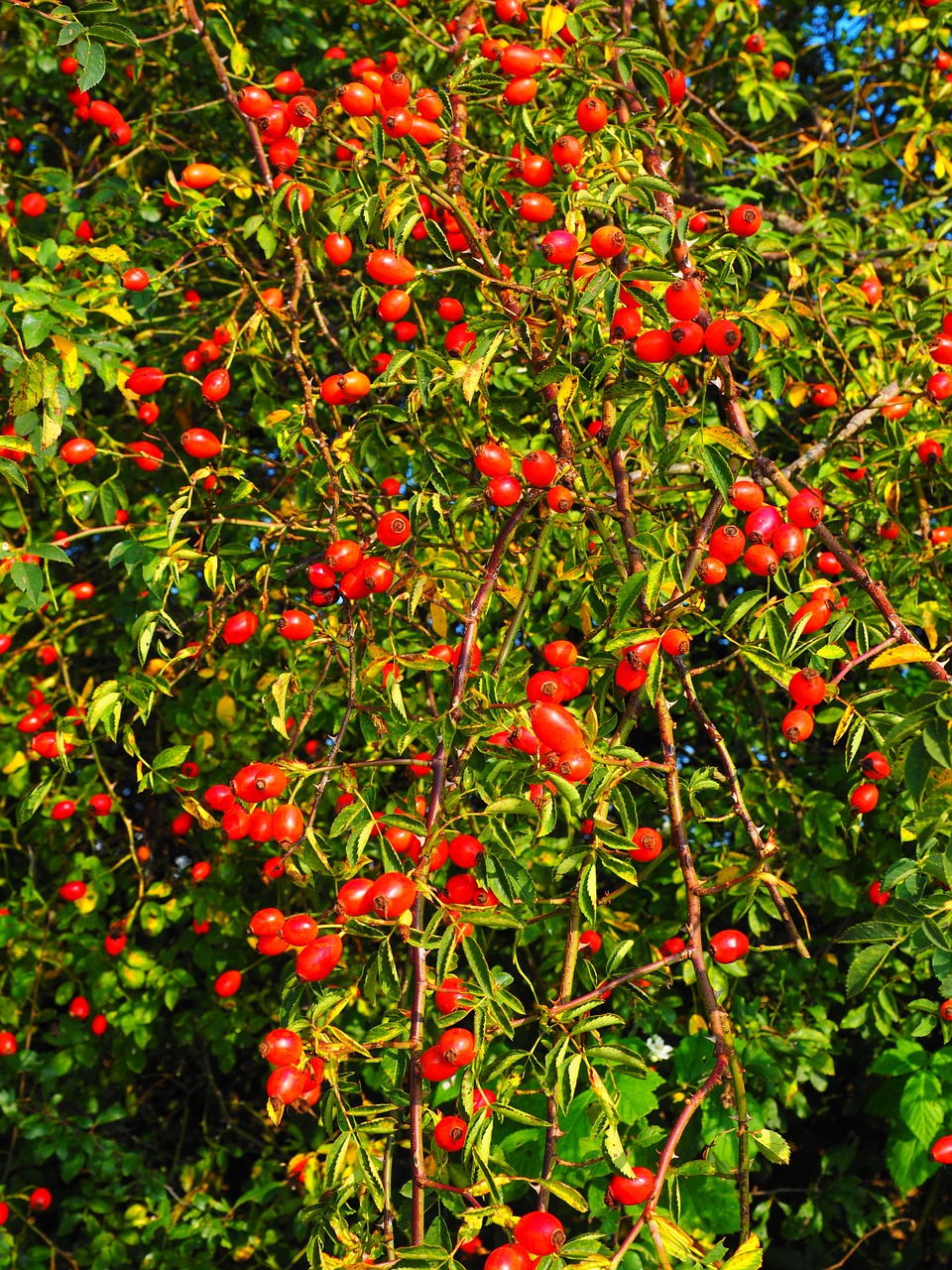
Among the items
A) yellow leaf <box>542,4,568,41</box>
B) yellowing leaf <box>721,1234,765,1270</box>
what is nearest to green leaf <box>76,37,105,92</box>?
yellow leaf <box>542,4,568,41</box>

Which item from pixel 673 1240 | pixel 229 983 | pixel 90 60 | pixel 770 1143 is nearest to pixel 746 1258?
pixel 673 1240

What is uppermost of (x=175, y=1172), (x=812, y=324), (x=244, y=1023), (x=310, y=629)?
(x=812, y=324)

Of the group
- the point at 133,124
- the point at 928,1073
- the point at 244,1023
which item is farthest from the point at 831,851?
the point at 133,124

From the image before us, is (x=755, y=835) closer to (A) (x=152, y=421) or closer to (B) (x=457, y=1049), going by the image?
(B) (x=457, y=1049)

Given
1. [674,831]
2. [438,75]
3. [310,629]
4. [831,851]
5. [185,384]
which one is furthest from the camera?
[438,75]

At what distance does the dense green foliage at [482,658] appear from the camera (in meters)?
1.47

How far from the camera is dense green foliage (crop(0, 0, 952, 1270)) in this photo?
1468 mm

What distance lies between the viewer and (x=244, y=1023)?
2949 mm

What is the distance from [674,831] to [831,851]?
114cm

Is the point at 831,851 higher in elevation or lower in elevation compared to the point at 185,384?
lower

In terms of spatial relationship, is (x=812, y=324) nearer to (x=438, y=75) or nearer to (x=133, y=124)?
(x=438, y=75)

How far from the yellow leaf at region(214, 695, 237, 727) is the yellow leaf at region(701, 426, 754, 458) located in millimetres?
1638

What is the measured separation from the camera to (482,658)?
A: 2.01 m

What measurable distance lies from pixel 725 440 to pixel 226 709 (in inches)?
66.0
